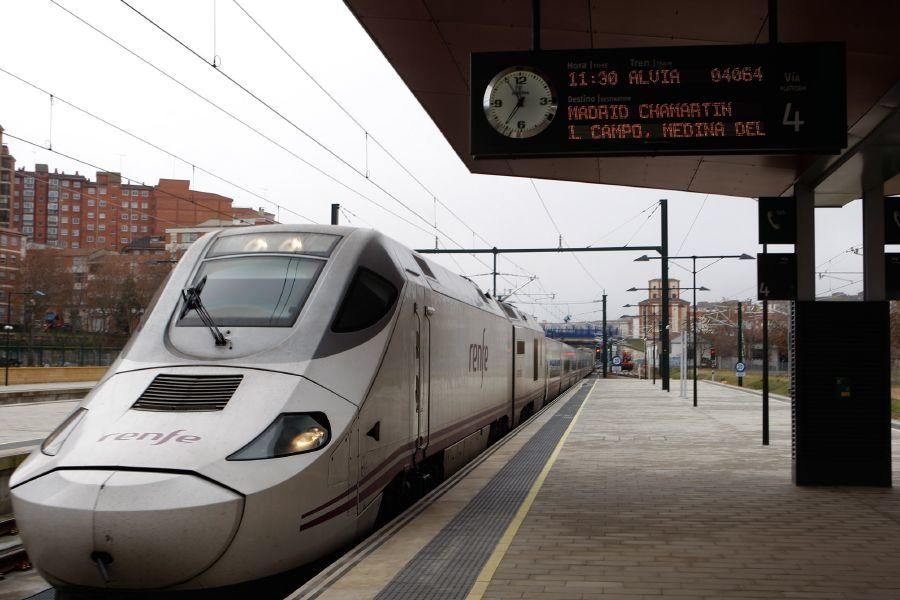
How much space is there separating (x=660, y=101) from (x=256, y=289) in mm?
3811

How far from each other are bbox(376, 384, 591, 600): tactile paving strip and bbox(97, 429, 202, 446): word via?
1.68m

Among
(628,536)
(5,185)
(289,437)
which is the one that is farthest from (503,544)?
(5,185)

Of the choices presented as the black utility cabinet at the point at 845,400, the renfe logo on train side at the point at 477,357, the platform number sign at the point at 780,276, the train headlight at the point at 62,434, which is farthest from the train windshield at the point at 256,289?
the black utility cabinet at the point at 845,400

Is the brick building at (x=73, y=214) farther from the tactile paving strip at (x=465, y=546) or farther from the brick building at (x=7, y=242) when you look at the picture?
the tactile paving strip at (x=465, y=546)

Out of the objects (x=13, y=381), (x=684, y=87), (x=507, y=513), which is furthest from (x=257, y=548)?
(x=13, y=381)

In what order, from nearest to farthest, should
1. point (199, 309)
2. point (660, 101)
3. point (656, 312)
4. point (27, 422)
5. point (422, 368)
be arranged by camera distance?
point (660, 101) → point (199, 309) → point (422, 368) → point (27, 422) → point (656, 312)

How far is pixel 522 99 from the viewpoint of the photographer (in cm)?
734

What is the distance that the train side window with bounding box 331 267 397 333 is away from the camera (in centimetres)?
753

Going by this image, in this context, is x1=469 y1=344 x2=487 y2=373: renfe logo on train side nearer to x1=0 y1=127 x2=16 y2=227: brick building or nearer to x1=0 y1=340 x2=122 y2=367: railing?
x1=0 y1=340 x2=122 y2=367: railing

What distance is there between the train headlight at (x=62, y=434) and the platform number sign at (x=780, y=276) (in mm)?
8582

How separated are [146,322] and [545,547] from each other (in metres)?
3.95

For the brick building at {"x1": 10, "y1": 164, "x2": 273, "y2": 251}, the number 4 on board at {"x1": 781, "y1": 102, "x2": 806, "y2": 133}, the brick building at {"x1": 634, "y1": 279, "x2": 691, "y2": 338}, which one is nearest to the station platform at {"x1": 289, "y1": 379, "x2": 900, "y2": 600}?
the number 4 on board at {"x1": 781, "y1": 102, "x2": 806, "y2": 133}

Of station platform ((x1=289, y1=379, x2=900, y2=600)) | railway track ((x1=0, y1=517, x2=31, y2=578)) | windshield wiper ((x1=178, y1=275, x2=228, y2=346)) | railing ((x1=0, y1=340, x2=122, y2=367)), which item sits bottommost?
railway track ((x1=0, y1=517, x2=31, y2=578))

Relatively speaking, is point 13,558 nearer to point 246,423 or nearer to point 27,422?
point 246,423
